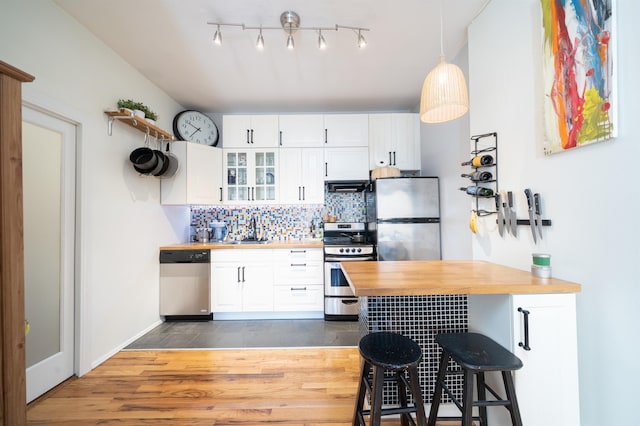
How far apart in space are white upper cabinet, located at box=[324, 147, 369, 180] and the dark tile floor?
190 centimetres

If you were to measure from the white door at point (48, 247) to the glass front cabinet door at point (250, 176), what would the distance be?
5.32ft

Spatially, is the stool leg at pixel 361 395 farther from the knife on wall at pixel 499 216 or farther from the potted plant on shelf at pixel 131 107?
the potted plant on shelf at pixel 131 107

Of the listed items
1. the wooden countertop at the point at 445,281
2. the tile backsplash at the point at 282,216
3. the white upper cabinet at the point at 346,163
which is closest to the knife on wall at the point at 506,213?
the wooden countertop at the point at 445,281

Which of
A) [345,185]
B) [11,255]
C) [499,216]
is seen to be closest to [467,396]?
[499,216]

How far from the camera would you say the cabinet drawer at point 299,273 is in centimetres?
312

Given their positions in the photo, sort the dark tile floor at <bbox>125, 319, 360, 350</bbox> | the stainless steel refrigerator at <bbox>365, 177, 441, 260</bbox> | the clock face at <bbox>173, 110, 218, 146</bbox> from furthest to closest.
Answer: the clock face at <bbox>173, 110, 218, 146</bbox> → the stainless steel refrigerator at <bbox>365, 177, 441, 260</bbox> → the dark tile floor at <bbox>125, 319, 360, 350</bbox>

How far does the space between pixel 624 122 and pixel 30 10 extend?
3351 millimetres

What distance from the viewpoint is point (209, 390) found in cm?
184

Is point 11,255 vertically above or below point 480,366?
above

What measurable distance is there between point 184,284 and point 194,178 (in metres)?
1.33

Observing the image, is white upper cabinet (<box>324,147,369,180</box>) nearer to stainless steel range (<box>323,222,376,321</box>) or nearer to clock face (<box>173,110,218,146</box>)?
stainless steel range (<box>323,222,376,321</box>)

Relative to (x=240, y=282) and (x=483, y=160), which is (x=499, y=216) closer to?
(x=483, y=160)

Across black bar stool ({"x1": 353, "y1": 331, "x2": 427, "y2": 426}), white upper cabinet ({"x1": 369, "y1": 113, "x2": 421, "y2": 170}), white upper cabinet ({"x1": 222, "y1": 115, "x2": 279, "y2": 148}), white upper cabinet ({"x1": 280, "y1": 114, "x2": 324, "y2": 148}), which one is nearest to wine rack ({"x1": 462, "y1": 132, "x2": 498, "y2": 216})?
black bar stool ({"x1": 353, "y1": 331, "x2": 427, "y2": 426})

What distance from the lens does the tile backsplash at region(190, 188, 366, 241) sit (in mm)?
3674
